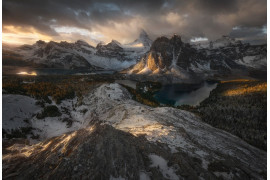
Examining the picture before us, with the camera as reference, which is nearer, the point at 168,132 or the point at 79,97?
the point at 168,132

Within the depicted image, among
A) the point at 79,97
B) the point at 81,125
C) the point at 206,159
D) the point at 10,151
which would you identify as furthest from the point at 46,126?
the point at 206,159

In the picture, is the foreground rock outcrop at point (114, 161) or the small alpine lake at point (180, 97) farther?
the small alpine lake at point (180, 97)

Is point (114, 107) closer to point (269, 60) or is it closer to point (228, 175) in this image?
point (228, 175)

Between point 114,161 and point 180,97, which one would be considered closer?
point 114,161

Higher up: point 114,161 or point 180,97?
point 114,161

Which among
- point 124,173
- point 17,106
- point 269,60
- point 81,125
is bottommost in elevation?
point 81,125

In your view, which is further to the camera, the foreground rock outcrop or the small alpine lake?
the small alpine lake

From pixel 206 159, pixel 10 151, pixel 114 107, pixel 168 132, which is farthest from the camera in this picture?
pixel 114 107

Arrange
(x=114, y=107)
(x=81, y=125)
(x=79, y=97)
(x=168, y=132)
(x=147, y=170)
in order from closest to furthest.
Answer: (x=147, y=170), (x=168, y=132), (x=81, y=125), (x=114, y=107), (x=79, y=97)

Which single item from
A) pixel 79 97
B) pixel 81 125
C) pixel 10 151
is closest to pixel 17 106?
pixel 81 125

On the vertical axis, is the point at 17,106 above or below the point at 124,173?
above
